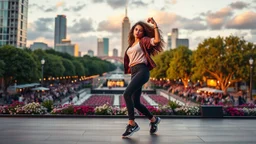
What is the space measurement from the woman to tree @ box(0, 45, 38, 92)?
37.0m

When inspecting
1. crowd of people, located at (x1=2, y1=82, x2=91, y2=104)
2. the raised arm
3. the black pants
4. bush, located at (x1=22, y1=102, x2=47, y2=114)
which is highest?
the raised arm

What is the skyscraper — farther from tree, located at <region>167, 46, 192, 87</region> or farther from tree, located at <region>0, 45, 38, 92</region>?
tree, located at <region>167, 46, 192, 87</region>

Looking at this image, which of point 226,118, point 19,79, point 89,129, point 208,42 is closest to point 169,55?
point 208,42

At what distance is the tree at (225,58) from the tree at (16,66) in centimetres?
2679

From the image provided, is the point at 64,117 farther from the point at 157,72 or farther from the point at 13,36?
the point at 13,36

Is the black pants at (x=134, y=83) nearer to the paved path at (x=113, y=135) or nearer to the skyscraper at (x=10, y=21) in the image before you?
the paved path at (x=113, y=135)

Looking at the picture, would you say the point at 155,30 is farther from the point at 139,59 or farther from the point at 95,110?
the point at 95,110

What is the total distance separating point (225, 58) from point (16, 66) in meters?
31.4

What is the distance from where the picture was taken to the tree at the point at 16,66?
139 ft

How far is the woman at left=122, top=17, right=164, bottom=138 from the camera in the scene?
8.42 meters

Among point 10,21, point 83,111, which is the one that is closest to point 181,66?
point 83,111

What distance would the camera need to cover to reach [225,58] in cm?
4531

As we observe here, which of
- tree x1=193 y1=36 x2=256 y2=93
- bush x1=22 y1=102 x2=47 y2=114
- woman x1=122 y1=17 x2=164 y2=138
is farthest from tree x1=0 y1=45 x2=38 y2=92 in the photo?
woman x1=122 y1=17 x2=164 y2=138

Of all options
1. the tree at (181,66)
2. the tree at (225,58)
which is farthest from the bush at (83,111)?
the tree at (181,66)
